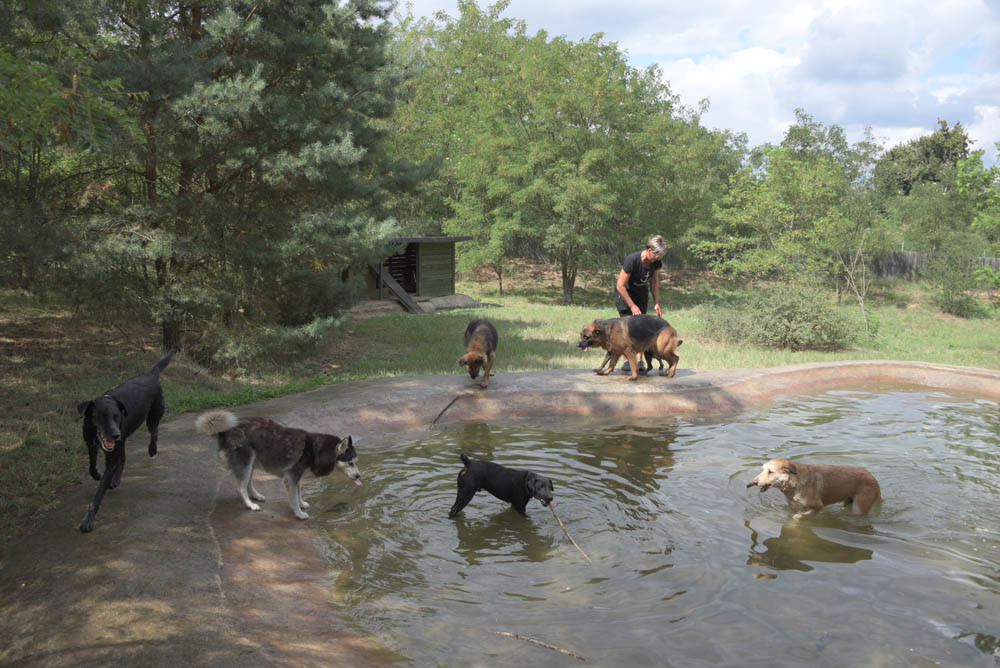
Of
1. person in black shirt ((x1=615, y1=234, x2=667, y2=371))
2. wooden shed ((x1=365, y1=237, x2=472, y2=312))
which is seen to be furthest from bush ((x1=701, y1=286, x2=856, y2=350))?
wooden shed ((x1=365, y1=237, x2=472, y2=312))

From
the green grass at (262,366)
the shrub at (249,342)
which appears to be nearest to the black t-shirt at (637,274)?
the green grass at (262,366)

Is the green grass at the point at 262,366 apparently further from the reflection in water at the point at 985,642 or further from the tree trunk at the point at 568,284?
the reflection in water at the point at 985,642

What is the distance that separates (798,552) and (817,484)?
2.55 feet

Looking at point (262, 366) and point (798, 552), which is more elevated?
point (262, 366)

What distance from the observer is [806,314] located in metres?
18.6

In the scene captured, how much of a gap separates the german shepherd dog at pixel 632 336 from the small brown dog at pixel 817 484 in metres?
4.59

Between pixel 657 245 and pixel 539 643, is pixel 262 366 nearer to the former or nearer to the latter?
pixel 657 245

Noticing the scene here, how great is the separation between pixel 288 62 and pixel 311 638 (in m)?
14.7

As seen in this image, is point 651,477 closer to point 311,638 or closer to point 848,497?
point 848,497

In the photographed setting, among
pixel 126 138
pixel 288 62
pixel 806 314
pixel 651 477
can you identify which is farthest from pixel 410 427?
pixel 806 314

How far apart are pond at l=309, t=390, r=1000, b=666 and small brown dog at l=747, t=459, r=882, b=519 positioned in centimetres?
20

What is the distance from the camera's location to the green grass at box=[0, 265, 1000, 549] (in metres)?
7.09

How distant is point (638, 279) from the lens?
10.9 m

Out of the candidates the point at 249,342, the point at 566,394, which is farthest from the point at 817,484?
the point at 249,342
